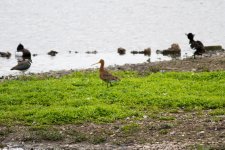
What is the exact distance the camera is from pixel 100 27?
57.9 m

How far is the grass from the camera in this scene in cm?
1857

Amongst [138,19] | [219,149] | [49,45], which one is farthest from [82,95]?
[138,19]

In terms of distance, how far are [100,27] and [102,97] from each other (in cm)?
3761

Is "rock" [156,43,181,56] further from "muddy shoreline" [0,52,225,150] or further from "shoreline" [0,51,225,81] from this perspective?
"muddy shoreline" [0,52,225,150]

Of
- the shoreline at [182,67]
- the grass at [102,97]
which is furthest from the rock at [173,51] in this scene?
the grass at [102,97]

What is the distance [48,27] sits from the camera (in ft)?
191

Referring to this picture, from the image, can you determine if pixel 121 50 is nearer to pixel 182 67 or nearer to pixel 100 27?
pixel 182 67

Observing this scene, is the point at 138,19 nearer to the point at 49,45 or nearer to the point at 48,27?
the point at 48,27

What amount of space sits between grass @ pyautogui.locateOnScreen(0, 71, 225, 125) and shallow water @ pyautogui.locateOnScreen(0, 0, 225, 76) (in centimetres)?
1187

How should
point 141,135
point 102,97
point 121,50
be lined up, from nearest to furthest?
point 141,135
point 102,97
point 121,50

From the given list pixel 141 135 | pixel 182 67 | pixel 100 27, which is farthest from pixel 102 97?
pixel 100 27

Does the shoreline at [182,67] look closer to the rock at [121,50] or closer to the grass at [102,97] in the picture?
the grass at [102,97]

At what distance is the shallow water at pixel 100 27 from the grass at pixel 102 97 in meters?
11.9

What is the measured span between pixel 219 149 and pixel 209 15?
52.4 metres
